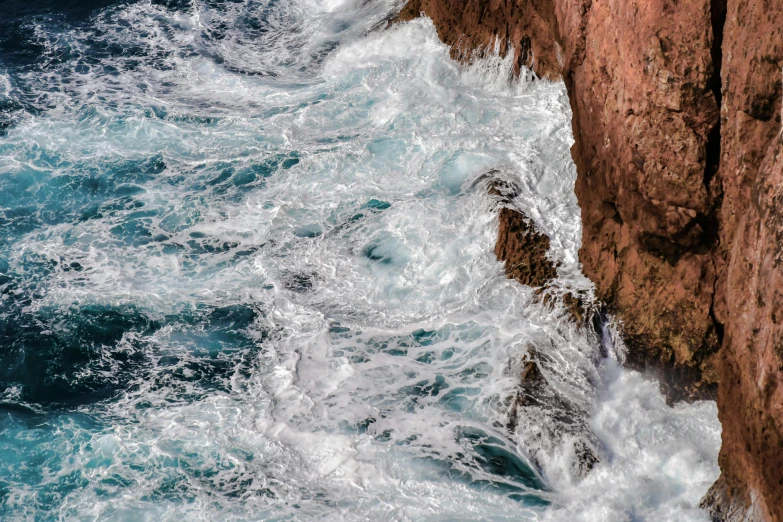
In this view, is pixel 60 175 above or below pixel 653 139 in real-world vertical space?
below

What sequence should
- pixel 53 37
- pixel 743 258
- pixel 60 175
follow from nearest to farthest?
pixel 743 258 < pixel 60 175 < pixel 53 37

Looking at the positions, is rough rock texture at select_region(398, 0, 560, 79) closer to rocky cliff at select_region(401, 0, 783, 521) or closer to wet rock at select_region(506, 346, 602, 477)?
rocky cliff at select_region(401, 0, 783, 521)

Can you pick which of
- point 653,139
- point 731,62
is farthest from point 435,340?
point 731,62

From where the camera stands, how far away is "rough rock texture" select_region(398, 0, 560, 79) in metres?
14.8

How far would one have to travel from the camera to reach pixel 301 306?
1160 cm

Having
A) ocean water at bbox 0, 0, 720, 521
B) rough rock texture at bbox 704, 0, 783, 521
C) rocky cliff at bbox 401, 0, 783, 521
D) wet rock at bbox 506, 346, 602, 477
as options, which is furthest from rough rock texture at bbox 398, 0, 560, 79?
wet rock at bbox 506, 346, 602, 477

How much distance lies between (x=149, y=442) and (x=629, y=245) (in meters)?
6.38

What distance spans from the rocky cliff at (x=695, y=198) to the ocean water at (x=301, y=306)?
593mm

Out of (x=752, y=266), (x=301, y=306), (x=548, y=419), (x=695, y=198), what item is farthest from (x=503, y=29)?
(x=752, y=266)

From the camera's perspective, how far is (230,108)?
1625 cm

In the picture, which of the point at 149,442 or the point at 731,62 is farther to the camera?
the point at 149,442

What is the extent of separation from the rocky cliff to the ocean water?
593 millimetres

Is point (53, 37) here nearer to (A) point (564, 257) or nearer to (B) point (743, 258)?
(A) point (564, 257)

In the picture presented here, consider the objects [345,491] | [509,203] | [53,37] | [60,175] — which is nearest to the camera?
[345,491]
